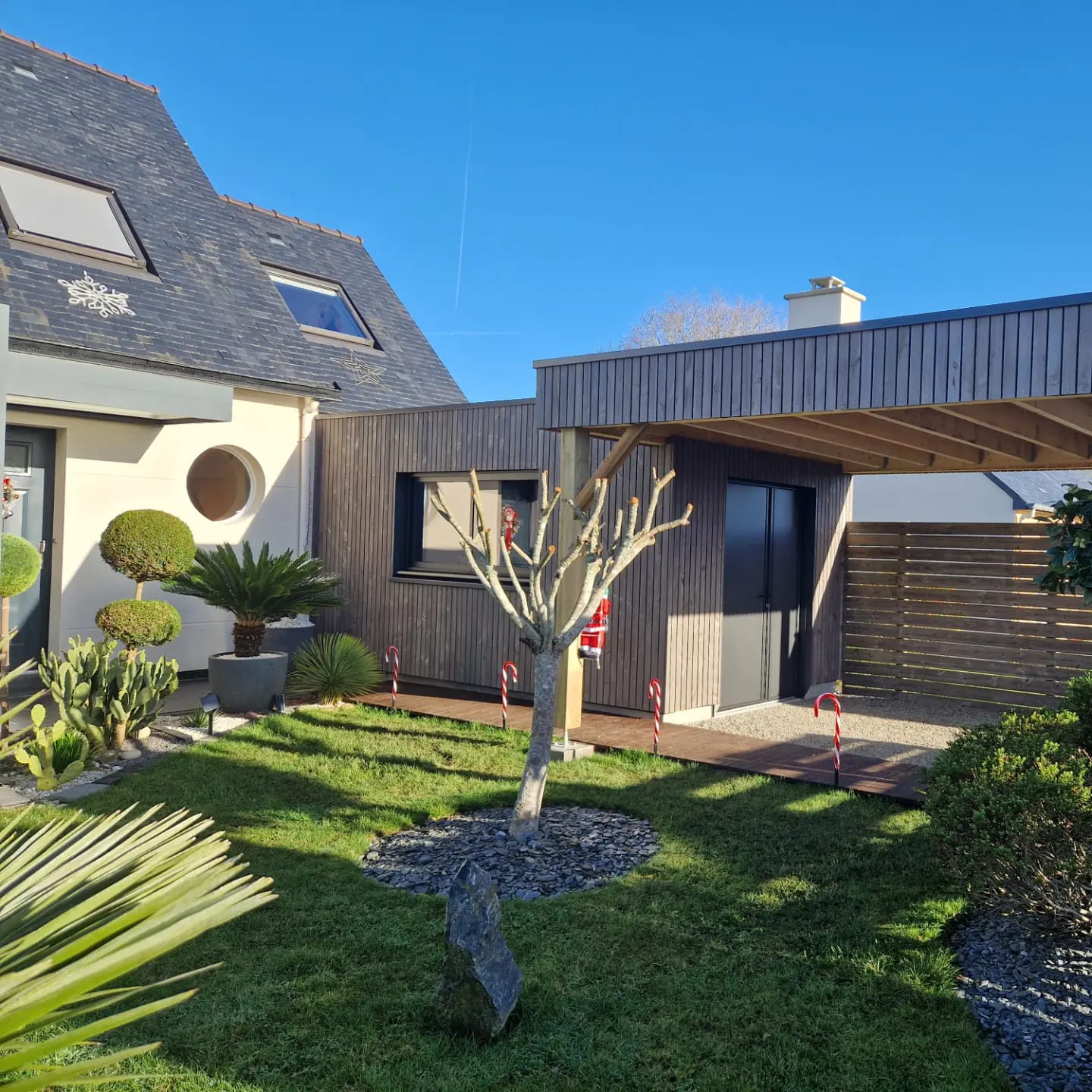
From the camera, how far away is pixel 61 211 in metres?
11.0

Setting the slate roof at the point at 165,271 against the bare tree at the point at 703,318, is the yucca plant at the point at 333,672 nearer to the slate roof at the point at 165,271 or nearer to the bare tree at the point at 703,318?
the slate roof at the point at 165,271

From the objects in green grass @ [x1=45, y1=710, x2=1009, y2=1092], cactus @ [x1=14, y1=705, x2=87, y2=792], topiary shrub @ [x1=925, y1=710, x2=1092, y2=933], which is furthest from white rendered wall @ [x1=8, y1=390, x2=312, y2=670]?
topiary shrub @ [x1=925, y1=710, x2=1092, y2=933]

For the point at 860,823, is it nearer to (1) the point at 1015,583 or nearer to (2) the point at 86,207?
(1) the point at 1015,583

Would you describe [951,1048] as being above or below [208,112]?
below

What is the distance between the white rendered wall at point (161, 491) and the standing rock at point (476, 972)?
7.87 meters

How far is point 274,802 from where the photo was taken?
266 inches

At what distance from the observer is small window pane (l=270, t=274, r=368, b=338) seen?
47.2 ft

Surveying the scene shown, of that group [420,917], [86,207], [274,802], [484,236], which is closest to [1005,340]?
[420,917]

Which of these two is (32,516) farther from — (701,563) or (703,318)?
(703,318)

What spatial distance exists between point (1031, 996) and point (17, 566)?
7.40 m

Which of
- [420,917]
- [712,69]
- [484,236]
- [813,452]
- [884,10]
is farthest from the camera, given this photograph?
[484,236]

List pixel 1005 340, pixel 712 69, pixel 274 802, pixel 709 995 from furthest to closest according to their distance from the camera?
pixel 712 69
pixel 274 802
pixel 1005 340
pixel 709 995

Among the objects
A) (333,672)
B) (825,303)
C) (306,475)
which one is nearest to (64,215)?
(306,475)

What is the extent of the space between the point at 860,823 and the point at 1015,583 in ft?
19.6
